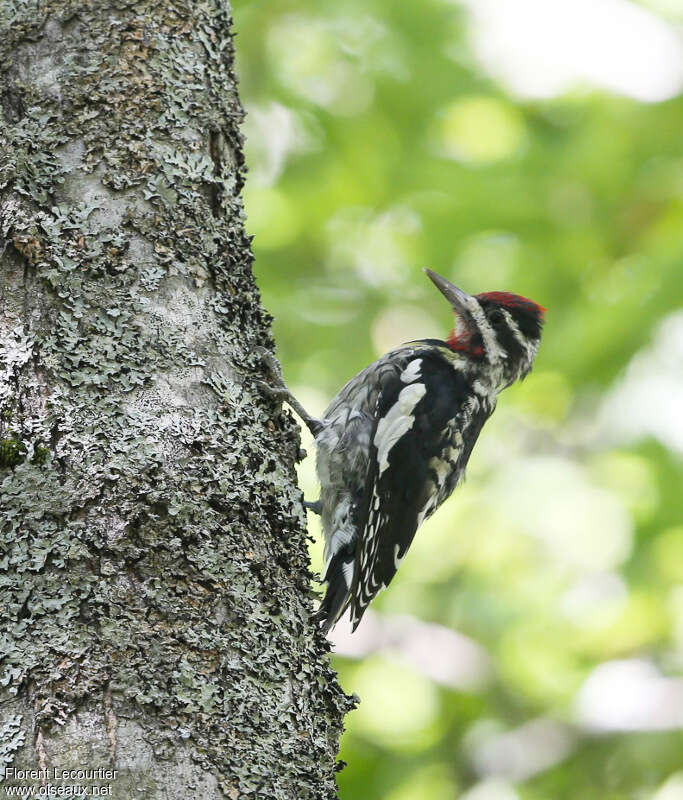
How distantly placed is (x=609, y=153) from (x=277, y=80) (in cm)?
170

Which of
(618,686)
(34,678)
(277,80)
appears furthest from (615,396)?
(34,678)

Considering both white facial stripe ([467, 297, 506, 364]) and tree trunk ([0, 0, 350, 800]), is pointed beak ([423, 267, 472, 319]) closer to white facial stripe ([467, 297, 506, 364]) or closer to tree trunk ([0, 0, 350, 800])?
white facial stripe ([467, 297, 506, 364])

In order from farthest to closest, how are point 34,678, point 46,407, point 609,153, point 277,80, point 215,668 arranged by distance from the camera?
point 277,80 → point 609,153 → point 46,407 → point 215,668 → point 34,678

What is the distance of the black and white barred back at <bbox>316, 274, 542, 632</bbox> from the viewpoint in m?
→ 3.12

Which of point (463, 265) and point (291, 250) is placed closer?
point (463, 265)

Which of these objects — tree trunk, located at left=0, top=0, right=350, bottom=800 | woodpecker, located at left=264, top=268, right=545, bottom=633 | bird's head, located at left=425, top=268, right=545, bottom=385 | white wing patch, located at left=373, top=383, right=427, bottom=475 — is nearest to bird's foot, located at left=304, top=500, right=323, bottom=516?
woodpecker, located at left=264, top=268, right=545, bottom=633

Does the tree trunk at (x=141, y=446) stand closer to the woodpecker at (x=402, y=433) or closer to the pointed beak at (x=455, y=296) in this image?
the woodpecker at (x=402, y=433)

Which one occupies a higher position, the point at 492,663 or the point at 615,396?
the point at 615,396

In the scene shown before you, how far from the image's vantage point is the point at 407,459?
3252mm

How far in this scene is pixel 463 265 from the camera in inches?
173

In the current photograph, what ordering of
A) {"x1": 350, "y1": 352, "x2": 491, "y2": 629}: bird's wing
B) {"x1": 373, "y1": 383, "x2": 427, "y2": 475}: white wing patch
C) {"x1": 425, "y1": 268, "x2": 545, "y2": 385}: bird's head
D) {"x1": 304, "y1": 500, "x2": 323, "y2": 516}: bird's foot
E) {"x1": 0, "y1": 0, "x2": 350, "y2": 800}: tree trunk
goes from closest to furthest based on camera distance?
1. {"x1": 0, "y1": 0, "x2": 350, "y2": 800}: tree trunk
2. {"x1": 350, "y1": 352, "x2": 491, "y2": 629}: bird's wing
3. {"x1": 373, "y1": 383, "x2": 427, "y2": 475}: white wing patch
4. {"x1": 304, "y1": 500, "x2": 323, "y2": 516}: bird's foot
5. {"x1": 425, "y1": 268, "x2": 545, "y2": 385}: bird's head

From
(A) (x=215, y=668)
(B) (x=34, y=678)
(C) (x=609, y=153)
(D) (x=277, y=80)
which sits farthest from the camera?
(D) (x=277, y=80)

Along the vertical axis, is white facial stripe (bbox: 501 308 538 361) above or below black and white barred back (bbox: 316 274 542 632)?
above

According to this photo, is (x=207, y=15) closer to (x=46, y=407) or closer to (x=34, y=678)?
(x=46, y=407)
